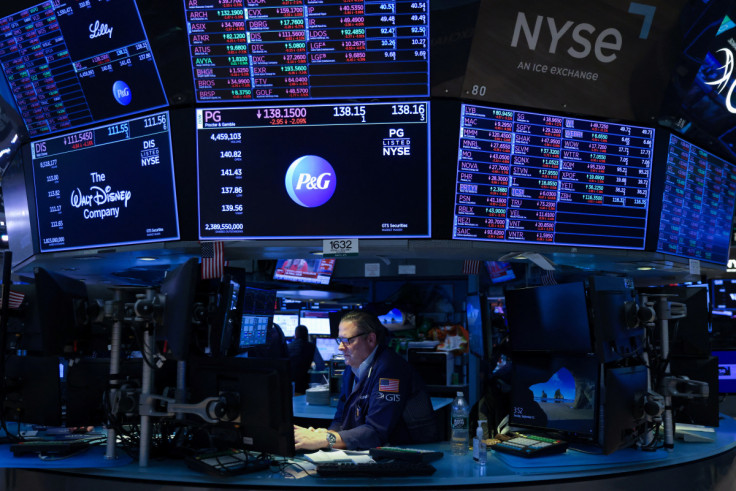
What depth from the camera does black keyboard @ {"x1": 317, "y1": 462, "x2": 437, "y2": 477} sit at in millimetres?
2688

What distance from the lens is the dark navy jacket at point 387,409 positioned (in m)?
3.36

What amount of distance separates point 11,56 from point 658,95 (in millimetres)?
4301

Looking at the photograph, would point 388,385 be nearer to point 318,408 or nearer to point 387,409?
point 387,409

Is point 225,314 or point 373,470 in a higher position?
point 225,314

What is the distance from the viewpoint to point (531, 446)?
3146 mm

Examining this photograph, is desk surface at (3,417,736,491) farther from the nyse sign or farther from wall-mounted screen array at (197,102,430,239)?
the nyse sign

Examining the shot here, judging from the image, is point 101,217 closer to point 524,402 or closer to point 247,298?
point 247,298

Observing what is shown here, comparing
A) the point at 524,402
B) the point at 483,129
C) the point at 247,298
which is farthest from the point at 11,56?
the point at 524,402

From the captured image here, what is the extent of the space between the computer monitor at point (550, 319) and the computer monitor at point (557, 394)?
8 centimetres

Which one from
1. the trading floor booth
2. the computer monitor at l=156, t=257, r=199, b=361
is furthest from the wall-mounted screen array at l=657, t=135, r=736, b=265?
the computer monitor at l=156, t=257, r=199, b=361

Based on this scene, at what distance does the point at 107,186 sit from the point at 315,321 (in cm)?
754

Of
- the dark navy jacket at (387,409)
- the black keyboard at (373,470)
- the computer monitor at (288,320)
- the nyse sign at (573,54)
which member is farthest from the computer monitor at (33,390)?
the computer monitor at (288,320)

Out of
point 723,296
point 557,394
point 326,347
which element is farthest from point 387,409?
point 723,296

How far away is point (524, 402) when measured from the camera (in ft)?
12.0
